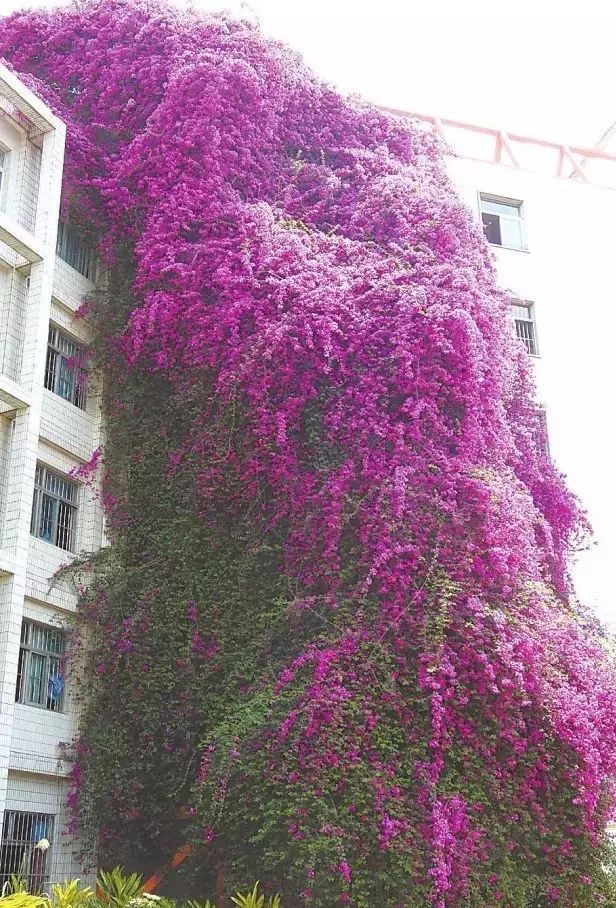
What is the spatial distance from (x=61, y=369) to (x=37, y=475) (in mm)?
1677

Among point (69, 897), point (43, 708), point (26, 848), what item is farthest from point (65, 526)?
point (69, 897)

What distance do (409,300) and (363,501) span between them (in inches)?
103

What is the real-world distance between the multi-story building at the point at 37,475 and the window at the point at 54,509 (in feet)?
0.05

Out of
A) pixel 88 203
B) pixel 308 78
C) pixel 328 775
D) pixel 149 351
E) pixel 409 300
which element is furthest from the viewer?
pixel 308 78

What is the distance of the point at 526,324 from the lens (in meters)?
16.7

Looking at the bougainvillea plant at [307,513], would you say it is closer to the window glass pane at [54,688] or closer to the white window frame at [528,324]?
the window glass pane at [54,688]

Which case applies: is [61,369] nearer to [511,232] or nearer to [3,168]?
[3,168]

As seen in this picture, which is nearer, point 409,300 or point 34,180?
point 409,300

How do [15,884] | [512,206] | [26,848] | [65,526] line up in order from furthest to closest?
[512,206] < [65,526] < [26,848] < [15,884]

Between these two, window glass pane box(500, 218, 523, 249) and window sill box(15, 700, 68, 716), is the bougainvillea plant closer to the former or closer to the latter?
window sill box(15, 700, 68, 716)

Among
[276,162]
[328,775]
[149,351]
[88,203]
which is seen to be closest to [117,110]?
[88,203]

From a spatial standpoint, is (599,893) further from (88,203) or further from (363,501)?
(88,203)

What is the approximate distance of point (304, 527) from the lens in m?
11.5

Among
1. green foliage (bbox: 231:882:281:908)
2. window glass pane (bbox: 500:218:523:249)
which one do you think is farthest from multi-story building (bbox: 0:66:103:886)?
A: window glass pane (bbox: 500:218:523:249)
